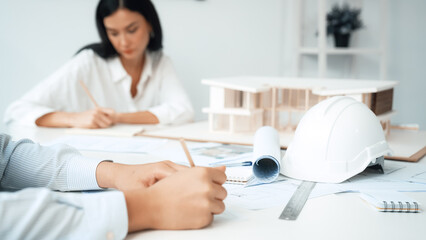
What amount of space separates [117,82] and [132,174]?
5.00 ft

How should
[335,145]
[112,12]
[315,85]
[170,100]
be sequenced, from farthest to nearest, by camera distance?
[170,100] < [112,12] < [315,85] < [335,145]

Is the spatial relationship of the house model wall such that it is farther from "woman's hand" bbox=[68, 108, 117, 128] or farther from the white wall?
the white wall

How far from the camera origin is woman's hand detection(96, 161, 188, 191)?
0.71 meters

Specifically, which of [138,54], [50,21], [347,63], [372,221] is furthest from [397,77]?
[372,221]

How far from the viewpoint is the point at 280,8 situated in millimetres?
3059

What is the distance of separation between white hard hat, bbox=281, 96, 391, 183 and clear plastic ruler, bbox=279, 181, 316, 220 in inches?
1.5

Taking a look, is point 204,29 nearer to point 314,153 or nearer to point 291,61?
point 291,61

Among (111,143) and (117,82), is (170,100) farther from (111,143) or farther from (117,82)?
(111,143)

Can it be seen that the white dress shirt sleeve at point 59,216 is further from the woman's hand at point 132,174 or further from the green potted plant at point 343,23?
the green potted plant at point 343,23

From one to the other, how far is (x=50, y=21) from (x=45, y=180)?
2.00 m

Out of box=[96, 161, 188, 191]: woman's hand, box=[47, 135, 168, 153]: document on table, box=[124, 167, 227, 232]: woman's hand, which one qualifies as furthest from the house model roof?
box=[124, 167, 227, 232]: woman's hand

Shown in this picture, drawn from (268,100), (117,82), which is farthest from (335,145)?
(117,82)

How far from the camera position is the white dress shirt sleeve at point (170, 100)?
1.88 m

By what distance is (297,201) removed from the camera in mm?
742
